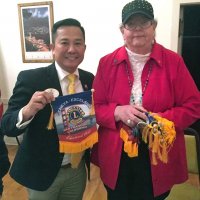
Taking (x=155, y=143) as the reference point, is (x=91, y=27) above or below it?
above

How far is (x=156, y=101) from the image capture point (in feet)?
3.78

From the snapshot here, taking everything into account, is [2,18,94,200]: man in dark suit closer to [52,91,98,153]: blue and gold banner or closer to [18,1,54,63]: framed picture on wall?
[52,91,98,153]: blue and gold banner

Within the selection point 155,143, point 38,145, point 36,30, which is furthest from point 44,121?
point 36,30

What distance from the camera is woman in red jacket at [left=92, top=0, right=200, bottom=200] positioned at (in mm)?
1134

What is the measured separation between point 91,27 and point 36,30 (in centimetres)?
74

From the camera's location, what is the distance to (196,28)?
3252mm

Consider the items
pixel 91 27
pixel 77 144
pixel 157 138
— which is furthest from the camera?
pixel 91 27

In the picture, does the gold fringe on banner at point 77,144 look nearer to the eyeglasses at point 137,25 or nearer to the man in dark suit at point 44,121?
the man in dark suit at point 44,121

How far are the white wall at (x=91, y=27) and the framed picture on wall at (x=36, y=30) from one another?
0.25 ft

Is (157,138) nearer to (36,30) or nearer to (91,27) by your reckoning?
(91,27)

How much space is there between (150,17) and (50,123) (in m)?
0.68

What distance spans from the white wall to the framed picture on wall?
0.25 feet

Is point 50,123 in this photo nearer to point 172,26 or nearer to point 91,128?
point 91,128

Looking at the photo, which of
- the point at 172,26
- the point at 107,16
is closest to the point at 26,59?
the point at 107,16
